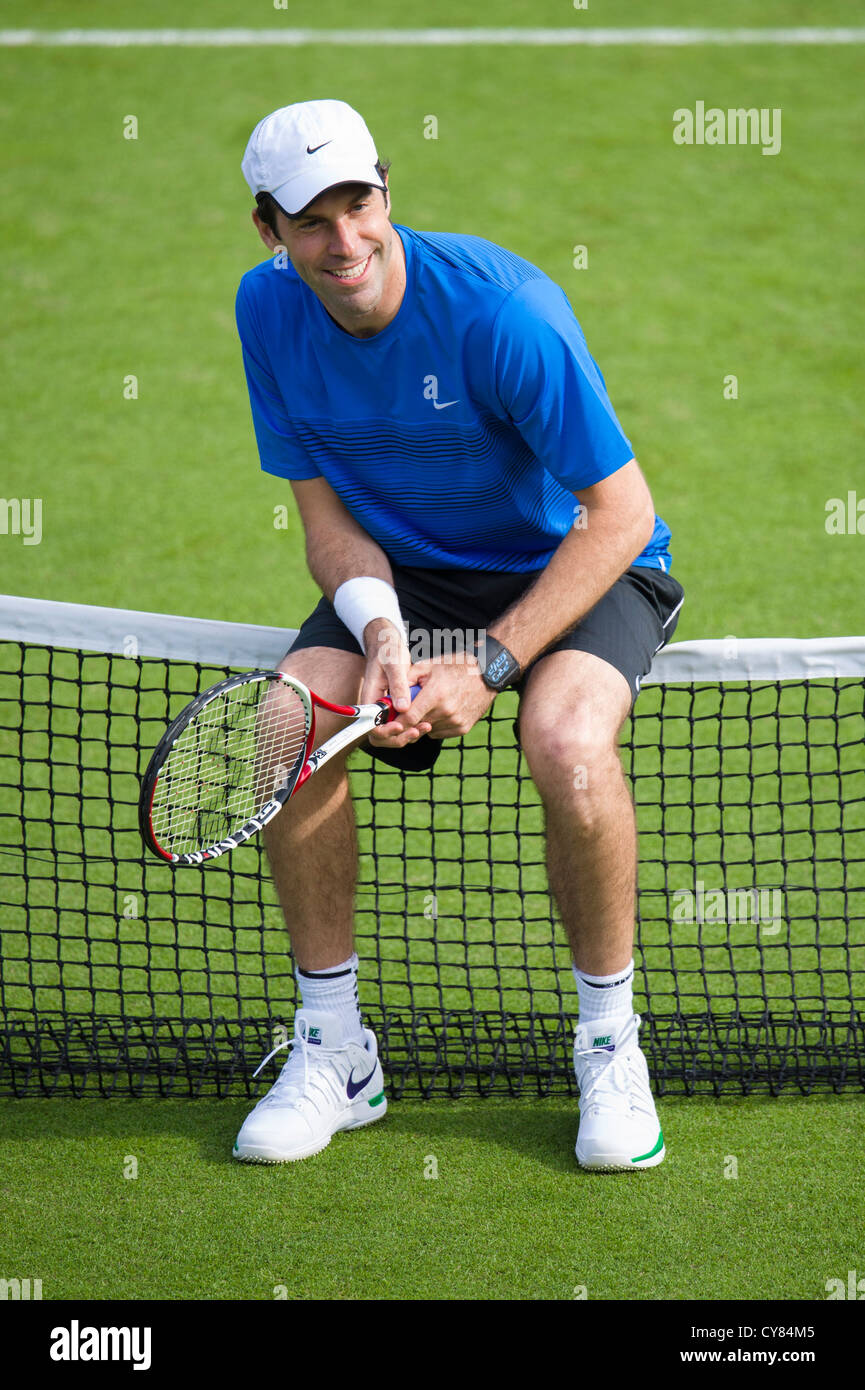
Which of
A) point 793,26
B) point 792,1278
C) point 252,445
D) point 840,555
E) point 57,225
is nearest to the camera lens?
point 792,1278

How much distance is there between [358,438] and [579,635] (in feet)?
2.15

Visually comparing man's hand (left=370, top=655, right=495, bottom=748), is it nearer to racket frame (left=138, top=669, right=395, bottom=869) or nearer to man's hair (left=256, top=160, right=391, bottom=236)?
racket frame (left=138, top=669, right=395, bottom=869)

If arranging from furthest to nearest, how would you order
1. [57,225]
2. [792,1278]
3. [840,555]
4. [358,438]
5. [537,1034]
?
[57,225], [840,555], [537,1034], [358,438], [792,1278]

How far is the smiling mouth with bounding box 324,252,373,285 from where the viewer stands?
2.87 metres

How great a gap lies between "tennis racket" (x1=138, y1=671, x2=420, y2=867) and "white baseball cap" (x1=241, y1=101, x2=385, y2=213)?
38.2 inches

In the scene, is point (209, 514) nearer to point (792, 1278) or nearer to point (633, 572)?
point (633, 572)

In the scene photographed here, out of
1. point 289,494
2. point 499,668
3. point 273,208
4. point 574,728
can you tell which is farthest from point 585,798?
point 289,494

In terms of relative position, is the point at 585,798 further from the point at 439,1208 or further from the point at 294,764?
the point at 439,1208

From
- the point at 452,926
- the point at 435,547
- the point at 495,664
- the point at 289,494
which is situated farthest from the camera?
the point at 289,494

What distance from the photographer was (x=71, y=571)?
566 cm

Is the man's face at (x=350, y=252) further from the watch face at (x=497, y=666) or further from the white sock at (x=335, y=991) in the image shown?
the white sock at (x=335, y=991)

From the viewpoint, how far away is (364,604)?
302 centimetres

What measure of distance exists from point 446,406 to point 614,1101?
1504 millimetres

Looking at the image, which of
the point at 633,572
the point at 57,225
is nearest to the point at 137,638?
the point at 633,572
